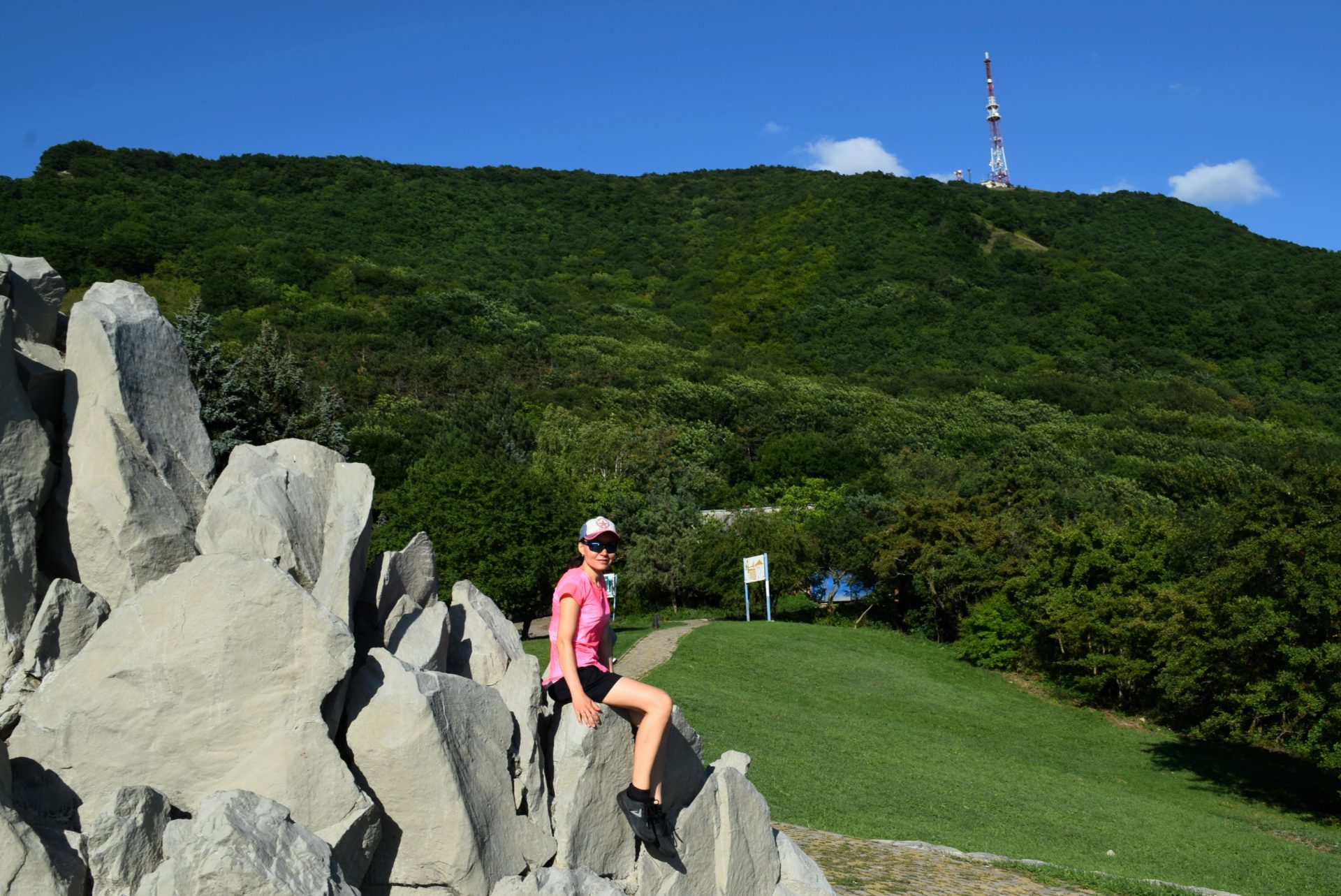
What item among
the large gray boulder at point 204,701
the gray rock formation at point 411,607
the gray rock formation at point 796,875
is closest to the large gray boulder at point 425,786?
the large gray boulder at point 204,701

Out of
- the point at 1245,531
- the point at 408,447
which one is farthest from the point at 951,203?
the point at 1245,531

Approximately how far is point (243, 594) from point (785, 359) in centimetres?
9583

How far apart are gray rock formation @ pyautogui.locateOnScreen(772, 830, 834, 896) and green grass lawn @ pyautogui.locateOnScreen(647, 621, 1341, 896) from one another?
6917 millimetres

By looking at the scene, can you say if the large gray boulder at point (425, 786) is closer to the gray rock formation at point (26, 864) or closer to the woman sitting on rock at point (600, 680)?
the woman sitting on rock at point (600, 680)

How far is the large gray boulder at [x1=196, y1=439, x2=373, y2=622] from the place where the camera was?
24.8 feet

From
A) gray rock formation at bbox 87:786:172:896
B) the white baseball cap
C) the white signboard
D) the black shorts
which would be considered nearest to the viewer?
gray rock formation at bbox 87:786:172:896

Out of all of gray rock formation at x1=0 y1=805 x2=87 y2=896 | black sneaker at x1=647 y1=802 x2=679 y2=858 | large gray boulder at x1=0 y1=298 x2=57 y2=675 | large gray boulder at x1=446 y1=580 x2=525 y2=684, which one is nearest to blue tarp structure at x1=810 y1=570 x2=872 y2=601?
large gray boulder at x1=446 y1=580 x2=525 y2=684

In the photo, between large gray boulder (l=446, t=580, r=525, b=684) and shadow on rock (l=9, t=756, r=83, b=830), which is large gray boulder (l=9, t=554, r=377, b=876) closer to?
shadow on rock (l=9, t=756, r=83, b=830)

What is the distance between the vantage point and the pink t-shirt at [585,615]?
6.84 m

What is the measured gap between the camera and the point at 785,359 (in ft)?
332

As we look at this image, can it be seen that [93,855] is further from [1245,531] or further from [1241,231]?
[1241,231]

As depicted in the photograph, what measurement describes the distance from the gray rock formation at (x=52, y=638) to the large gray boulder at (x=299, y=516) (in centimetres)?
82

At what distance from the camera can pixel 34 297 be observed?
8.20 m

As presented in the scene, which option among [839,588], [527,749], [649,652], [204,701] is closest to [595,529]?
[527,749]
